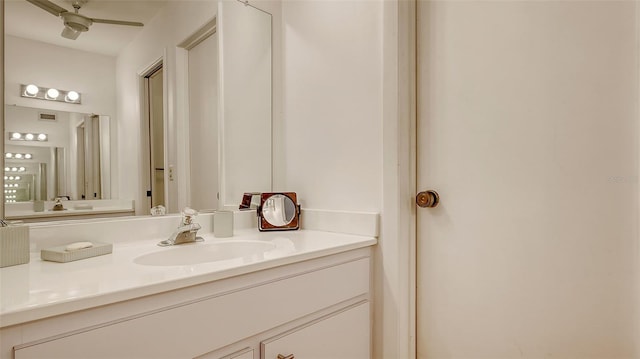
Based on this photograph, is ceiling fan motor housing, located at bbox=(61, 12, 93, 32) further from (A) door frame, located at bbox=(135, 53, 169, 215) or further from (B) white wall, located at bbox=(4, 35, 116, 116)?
(A) door frame, located at bbox=(135, 53, 169, 215)

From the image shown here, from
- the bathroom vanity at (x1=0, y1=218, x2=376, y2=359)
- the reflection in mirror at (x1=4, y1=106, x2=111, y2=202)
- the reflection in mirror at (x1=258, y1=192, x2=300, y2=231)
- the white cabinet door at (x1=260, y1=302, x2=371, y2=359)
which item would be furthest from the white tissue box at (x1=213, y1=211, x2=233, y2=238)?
the white cabinet door at (x1=260, y1=302, x2=371, y2=359)

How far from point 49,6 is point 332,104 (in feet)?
3.16

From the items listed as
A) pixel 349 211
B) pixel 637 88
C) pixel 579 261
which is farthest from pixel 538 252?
pixel 349 211

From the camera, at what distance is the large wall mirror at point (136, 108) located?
1000mm

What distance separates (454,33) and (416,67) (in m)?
0.16

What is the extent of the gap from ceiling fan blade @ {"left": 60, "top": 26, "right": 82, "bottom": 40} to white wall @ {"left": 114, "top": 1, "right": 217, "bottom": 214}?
5.0 inches

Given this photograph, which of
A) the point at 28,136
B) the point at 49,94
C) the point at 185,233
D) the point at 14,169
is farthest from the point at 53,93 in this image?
the point at 185,233

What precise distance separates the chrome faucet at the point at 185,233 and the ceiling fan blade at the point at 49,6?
72 cm

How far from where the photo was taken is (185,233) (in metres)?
1.13

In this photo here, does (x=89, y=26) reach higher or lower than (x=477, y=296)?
higher

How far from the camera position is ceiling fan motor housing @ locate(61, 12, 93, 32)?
1.07m

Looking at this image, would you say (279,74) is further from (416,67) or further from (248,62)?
(416,67)

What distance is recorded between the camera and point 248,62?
156cm

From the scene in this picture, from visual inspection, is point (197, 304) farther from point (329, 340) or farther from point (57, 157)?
point (57, 157)
